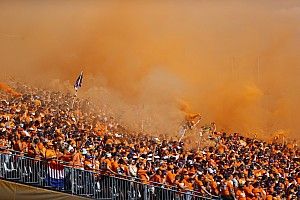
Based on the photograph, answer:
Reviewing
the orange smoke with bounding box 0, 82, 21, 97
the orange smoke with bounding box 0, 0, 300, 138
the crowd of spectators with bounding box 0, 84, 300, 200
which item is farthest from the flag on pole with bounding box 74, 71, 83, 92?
the orange smoke with bounding box 0, 82, 21, 97

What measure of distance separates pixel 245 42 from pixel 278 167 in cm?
A: 169

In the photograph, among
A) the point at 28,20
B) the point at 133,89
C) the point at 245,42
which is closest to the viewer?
the point at 245,42

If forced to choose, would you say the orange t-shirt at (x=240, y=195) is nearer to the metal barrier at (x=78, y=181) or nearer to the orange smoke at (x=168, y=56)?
the metal barrier at (x=78, y=181)

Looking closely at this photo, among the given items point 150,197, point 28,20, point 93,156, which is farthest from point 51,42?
point 150,197

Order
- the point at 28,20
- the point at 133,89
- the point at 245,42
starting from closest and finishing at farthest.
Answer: the point at 245,42
the point at 133,89
the point at 28,20

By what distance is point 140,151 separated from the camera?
29.1ft

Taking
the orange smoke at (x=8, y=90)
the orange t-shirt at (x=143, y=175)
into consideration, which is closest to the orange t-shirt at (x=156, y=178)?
the orange t-shirt at (x=143, y=175)

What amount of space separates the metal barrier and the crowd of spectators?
9cm

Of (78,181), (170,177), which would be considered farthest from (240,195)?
(78,181)

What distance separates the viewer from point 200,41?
8500 mm

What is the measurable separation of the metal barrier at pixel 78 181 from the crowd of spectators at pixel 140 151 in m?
0.09

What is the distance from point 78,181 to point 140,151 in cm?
105

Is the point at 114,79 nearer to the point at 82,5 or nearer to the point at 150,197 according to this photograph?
the point at 82,5

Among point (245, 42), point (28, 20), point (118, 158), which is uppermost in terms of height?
point (28, 20)
